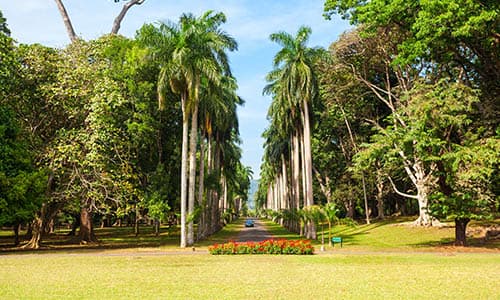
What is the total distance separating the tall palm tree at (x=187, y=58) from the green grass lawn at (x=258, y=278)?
33.7ft

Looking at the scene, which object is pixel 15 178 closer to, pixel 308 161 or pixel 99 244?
pixel 99 244

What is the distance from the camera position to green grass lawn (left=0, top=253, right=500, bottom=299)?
10508 mm

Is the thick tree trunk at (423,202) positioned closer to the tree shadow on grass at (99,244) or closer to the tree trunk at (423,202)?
the tree trunk at (423,202)

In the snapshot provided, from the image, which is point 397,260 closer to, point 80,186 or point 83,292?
point 83,292

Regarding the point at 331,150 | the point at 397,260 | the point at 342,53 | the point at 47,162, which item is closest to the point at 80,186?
the point at 47,162

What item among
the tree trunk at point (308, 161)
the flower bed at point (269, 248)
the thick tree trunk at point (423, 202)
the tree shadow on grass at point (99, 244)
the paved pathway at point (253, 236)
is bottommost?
the paved pathway at point (253, 236)

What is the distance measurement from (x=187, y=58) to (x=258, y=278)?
1796 cm

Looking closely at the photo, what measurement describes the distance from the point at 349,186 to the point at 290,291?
38318 millimetres

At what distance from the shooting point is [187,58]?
2744cm

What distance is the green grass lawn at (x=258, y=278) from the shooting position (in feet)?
34.5

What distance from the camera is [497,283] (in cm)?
1205

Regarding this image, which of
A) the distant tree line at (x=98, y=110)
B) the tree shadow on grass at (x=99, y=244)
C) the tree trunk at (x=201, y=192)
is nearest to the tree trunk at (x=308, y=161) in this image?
the distant tree line at (x=98, y=110)

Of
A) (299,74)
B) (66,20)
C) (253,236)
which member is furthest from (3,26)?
(253,236)

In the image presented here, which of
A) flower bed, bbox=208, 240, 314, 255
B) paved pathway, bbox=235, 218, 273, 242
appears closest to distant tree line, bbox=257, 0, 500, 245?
paved pathway, bbox=235, 218, 273, 242
